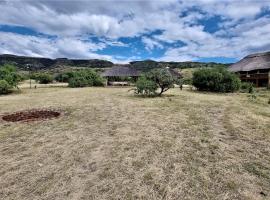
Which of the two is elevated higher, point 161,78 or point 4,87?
point 161,78

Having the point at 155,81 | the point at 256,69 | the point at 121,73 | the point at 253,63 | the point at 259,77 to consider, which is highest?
the point at 253,63

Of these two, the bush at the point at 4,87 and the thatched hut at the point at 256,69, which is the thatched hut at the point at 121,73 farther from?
the bush at the point at 4,87

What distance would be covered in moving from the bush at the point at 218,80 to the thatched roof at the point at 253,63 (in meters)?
9.68

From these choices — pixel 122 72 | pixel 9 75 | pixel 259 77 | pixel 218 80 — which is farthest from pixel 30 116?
pixel 259 77

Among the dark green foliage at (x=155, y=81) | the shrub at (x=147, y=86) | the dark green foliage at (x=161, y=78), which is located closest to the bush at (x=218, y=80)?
the dark green foliage at (x=155, y=81)

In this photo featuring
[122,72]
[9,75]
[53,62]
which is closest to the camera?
[9,75]

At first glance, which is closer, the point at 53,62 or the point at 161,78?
the point at 161,78

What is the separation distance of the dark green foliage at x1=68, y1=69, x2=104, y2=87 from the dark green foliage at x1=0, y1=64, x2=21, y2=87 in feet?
27.5

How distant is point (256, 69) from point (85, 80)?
2506 cm

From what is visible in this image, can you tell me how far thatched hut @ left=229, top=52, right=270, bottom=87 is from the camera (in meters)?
32.4

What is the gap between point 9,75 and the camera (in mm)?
29125

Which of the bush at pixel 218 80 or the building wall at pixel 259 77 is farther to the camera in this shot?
the building wall at pixel 259 77

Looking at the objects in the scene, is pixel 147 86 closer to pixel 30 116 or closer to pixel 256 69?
pixel 30 116

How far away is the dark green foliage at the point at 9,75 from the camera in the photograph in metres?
28.6
